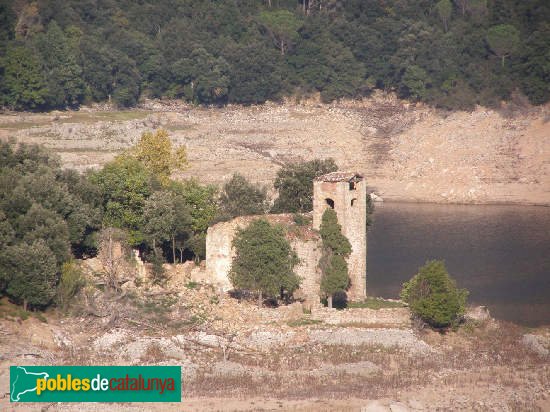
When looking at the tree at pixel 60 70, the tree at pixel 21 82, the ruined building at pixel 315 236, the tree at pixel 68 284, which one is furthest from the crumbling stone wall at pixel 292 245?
the tree at pixel 60 70

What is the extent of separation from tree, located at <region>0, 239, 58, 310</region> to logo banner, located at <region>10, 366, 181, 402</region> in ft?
21.0

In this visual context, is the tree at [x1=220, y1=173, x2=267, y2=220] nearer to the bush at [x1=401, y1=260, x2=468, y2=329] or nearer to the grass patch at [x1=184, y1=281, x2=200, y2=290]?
the grass patch at [x1=184, y1=281, x2=200, y2=290]

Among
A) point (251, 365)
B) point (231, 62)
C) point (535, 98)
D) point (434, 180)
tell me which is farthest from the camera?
point (231, 62)

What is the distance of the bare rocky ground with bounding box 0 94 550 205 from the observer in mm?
90125

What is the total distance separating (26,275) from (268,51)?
68911 mm

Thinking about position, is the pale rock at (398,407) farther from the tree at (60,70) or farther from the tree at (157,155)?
the tree at (60,70)

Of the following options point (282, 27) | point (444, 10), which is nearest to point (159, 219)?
point (282, 27)

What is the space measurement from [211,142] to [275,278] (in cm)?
5077

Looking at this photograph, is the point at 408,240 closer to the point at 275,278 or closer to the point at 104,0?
the point at 275,278

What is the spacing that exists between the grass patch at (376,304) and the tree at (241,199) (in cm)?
738

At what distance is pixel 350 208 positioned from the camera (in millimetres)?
49062

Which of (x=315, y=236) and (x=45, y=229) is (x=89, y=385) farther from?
(x=315, y=236)

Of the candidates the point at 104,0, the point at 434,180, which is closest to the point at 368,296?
the point at 434,180

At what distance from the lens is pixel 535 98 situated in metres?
101
